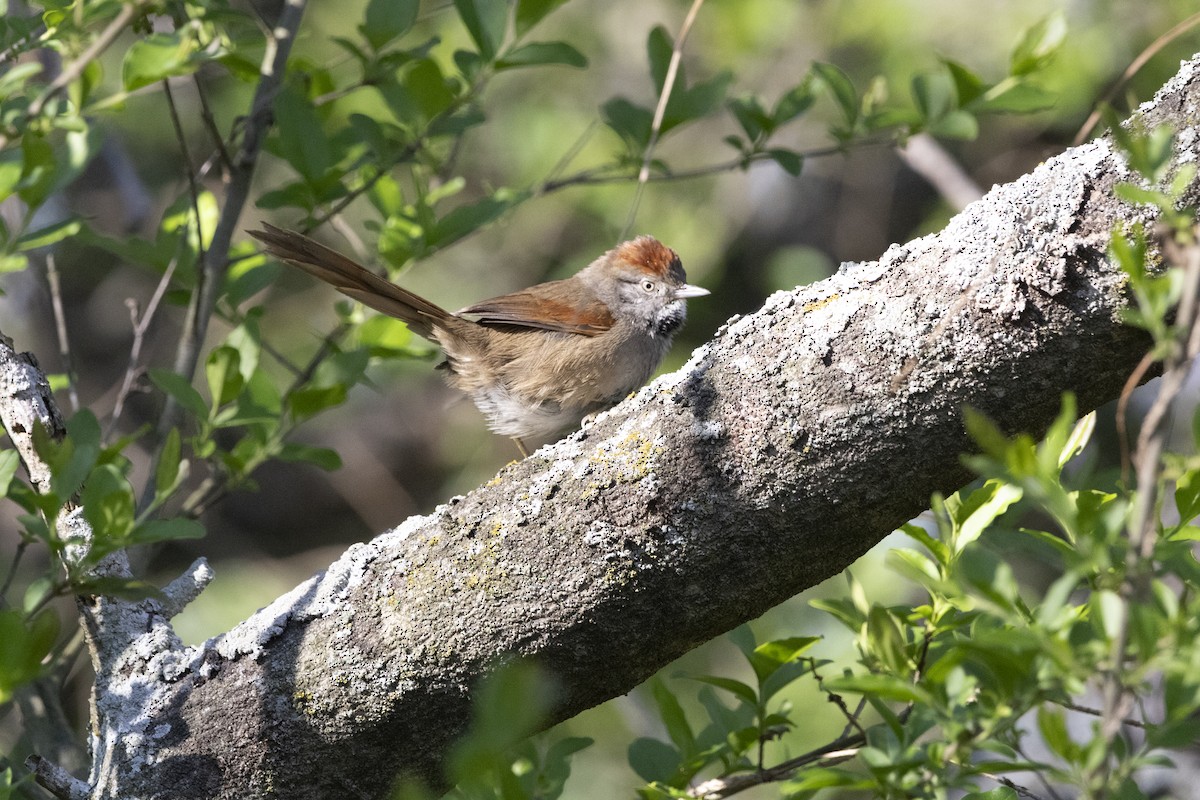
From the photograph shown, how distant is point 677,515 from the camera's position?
2.17 m

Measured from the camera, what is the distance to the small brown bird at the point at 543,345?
14.3ft

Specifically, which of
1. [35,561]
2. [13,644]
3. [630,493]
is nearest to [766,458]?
[630,493]

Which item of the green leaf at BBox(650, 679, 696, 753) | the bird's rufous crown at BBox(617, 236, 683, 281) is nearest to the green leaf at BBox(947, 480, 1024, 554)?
the green leaf at BBox(650, 679, 696, 753)

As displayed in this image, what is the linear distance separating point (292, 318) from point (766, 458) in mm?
6313

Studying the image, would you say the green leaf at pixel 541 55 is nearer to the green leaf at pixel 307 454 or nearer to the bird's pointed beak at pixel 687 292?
the green leaf at pixel 307 454

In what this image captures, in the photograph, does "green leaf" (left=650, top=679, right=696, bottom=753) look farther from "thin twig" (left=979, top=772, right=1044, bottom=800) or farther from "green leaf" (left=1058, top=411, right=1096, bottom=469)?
"green leaf" (left=1058, top=411, right=1096, bottom=469)

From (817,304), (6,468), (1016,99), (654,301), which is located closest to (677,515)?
(817,304)

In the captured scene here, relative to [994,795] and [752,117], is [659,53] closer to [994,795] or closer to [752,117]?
[752,117]

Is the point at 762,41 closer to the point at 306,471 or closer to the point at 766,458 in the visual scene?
the point at 306,471

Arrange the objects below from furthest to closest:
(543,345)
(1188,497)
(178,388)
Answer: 1. (543,345)
2. (178,388)
3. (1188,497)

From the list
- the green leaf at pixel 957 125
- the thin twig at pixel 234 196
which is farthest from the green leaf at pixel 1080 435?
the thin twig at pixel 234 196

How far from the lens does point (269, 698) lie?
2.46 m

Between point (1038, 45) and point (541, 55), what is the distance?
165cm

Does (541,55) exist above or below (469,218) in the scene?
above
